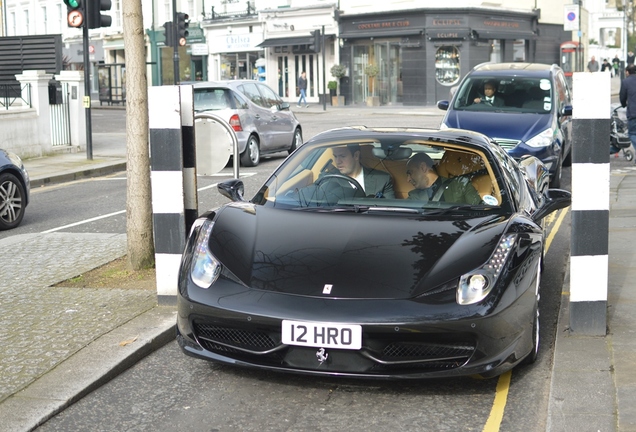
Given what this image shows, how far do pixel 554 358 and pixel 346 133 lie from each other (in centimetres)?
210

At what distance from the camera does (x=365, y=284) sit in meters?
4.69

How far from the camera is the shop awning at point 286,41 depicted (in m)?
49.9

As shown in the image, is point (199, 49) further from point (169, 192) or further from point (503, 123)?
point (169, 192)

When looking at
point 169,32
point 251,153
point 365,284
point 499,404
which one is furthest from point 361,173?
point 169,32

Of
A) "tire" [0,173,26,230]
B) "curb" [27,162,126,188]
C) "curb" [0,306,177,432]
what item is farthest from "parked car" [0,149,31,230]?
"curb" [0,306,177,432]

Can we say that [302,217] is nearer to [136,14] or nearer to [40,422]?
[40,422]

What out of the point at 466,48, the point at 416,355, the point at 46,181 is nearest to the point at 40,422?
the point at 416,355

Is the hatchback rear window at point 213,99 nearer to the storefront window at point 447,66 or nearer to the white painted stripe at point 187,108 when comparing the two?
the white painted stripe at point 187,108

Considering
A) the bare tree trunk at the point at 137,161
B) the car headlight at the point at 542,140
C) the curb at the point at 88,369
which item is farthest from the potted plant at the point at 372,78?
the curb at the point at 88,369

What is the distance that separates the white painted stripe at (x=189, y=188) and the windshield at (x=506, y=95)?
847cm

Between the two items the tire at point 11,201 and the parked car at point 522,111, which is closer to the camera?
the tire at point 11,201

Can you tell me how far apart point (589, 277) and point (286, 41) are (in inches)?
1826

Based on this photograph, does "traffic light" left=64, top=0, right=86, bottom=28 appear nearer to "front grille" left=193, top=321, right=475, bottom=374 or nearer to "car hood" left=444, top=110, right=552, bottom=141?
"car hood" left=444, top=110, right=552, bottom=141

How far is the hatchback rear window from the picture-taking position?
58.9ft
